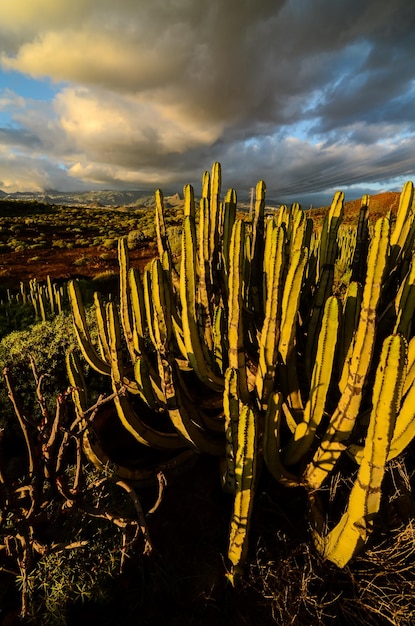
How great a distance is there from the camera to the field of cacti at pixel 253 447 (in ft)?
6.80

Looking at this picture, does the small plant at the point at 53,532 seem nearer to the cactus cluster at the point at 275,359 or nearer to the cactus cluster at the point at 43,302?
the cactus cluster at the point at 275,359

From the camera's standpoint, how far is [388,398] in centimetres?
168

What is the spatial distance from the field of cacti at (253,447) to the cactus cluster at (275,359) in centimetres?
1

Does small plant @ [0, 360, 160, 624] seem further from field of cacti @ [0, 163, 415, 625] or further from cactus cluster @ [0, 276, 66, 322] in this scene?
cactus cluster @ [0, 276, 66, 322]

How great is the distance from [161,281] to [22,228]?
1326 inches

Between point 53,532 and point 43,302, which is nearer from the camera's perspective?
point 53,532

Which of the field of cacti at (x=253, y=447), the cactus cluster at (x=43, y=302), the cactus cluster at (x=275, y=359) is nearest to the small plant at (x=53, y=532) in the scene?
the field of cacti at (x=253, y=447)

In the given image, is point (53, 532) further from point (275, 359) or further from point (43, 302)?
point (43, 302)

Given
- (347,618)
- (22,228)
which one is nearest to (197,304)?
(347,618)

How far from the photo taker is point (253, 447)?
2037 millimetres

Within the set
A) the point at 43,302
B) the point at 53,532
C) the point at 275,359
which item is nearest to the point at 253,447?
the point at 275,359

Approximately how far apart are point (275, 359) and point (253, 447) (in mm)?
768

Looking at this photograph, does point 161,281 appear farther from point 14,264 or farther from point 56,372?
point 14,264

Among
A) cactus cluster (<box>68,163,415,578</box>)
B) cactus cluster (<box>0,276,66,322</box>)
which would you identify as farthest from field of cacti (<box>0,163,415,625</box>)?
cactus cluster (<box>0,276,66,322</box>)
